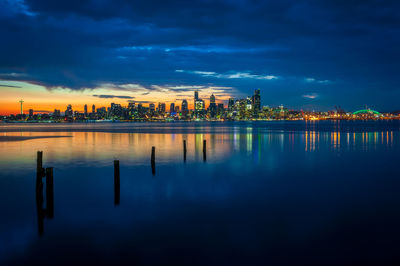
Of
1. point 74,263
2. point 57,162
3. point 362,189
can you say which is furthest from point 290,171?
point 57,162

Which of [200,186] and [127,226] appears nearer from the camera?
[127,226]

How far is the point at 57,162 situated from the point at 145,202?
1679 centimetres

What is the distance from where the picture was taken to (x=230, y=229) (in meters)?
10.8

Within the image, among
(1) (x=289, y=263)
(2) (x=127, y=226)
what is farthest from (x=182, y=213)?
(1) (x=289, y=263)

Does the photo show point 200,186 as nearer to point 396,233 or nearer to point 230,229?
point 230,229

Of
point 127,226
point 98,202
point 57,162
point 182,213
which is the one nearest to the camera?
point 127,226

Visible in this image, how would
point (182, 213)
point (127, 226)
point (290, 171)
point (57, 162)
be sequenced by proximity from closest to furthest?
point (127, 226) → point (182, 213) → point (290, 171) → point (57, 162)

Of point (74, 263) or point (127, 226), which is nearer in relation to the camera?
point (74, 263)

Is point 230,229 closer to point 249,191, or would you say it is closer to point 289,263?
point 289,263

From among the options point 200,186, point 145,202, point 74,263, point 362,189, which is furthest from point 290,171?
point 74,263

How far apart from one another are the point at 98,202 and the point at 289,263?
30.3 feet

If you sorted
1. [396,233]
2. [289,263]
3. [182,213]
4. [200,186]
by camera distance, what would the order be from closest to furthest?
[289,263] < [396,233] < [182,213] < [200,186]

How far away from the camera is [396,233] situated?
10.2 metres

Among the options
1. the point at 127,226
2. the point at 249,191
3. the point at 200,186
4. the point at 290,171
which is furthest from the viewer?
the point at 290,171
